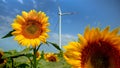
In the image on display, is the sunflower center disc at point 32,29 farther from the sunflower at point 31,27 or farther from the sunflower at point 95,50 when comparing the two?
the sunflower at point 95,50

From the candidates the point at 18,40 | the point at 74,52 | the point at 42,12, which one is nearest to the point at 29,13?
the point at 42,12

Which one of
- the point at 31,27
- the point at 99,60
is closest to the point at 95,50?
the point at 99,60

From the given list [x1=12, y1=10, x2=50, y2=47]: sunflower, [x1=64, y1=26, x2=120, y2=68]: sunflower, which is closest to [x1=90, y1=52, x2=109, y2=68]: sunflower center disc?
[x1=64, y1=26, x2=120, y2=68]: sunflower

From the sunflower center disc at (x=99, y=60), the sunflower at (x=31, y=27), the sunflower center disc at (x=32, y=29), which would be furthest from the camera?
the sunflower center disc at (x=32, y=29)

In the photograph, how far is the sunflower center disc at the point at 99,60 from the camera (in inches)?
75.8

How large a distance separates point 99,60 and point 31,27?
7.93 feet

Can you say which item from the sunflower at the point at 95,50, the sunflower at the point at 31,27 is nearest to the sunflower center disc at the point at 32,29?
the sunflower at the point at 31,27

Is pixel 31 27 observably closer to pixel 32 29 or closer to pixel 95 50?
pixel 32 29

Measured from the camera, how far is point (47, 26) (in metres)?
4.07

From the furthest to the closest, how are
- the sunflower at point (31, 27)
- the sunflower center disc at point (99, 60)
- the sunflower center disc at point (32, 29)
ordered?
the sunflower center disc at point (32, 29) < the sunflower at point (31, 27) < the sunflower center disc at point (99, 60)

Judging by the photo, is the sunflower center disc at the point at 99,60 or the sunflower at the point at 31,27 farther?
the sunflower at the point at 31,27

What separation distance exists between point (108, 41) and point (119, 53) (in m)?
0.09

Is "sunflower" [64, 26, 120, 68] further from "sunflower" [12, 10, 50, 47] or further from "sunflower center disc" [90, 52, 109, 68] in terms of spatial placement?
"sunflower" [12, 10, 50, 47]

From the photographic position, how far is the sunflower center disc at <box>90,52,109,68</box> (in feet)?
6.31
